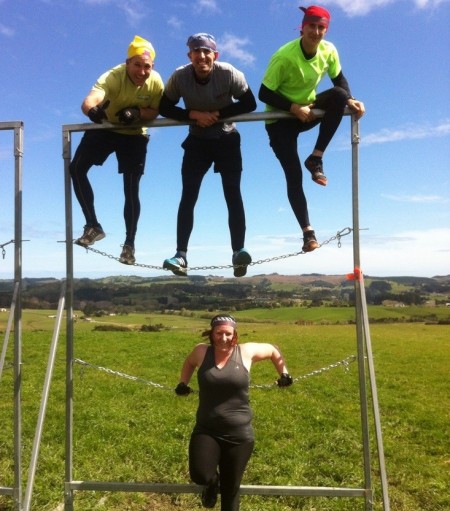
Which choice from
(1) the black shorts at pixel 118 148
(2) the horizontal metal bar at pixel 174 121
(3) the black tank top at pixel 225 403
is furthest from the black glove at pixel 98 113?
(3) the black tank top at pixel 225 403

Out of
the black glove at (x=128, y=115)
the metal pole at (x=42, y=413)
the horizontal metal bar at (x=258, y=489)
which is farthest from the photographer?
the black glove at (x=128, y=115)

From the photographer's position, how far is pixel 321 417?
36.7 feet

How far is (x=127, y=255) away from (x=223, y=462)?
2245mm

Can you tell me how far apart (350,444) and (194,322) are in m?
29.3

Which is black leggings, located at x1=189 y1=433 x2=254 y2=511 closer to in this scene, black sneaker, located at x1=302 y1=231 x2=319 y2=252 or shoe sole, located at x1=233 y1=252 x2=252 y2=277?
shoe sole, located at x1=233 y1=252 x2=252 y2=277

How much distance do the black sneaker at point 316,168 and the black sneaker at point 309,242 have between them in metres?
0.51

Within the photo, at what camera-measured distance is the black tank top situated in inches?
176

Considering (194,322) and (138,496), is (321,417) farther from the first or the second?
(194,322)

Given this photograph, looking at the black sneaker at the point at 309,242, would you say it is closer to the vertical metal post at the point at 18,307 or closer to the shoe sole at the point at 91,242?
the shoe sole at the point at 91,242

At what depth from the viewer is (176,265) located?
514cm

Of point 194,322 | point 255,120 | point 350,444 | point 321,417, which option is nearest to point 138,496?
point 350,444

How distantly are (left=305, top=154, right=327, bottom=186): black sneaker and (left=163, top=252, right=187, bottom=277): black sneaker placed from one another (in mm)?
1559

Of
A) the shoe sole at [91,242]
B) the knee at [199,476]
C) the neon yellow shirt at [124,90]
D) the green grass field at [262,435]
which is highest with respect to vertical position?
the neon yellow shirt at [124,90]

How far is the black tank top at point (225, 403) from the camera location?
14.7ft
